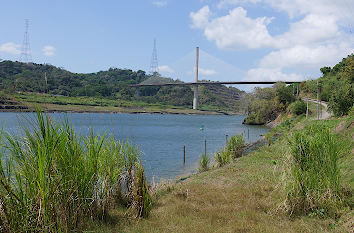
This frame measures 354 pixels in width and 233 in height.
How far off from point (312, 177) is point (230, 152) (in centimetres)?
1170

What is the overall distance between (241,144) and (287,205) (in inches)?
524

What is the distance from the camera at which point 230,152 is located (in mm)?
18531

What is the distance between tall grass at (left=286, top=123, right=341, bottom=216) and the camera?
6.85 m

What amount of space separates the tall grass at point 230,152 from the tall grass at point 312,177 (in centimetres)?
1006

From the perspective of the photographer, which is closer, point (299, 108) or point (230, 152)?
point (230, 152)

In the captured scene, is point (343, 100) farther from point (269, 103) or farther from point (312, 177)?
point (269, 103)

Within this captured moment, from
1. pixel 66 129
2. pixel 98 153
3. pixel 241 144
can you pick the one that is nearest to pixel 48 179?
pixel 66 129

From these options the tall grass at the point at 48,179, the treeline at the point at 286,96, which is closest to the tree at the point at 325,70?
the treeline at the point at 286,96

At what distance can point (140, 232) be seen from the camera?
588 centimetres

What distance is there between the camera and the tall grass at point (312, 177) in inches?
270

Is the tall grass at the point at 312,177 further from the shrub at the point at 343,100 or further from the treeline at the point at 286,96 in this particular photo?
the treeline at the point at 286,96

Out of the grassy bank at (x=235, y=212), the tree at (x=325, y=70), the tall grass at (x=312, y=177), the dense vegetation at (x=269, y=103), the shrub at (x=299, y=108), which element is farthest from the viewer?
the tree at (x=325, y=70)

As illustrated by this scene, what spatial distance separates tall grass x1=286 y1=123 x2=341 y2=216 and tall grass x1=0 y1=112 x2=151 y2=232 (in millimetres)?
4027

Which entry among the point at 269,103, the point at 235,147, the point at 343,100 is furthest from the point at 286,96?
the point at 235,147
